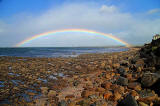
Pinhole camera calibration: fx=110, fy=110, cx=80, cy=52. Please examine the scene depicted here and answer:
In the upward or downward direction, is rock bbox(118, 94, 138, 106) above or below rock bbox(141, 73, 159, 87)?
below

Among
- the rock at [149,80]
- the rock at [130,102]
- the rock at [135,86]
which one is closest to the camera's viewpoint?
the rock at [130,102]

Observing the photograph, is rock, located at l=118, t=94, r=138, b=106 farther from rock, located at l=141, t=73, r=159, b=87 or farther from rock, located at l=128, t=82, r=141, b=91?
rock, located at l=141, t=73, r=159, b=87

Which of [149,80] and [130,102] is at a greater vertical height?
[149,80]

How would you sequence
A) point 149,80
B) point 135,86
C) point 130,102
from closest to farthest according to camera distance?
point 130,102
point 149,80
point 135,86

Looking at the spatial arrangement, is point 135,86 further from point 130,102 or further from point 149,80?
point 130,102

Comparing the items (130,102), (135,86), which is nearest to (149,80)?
(135,86)

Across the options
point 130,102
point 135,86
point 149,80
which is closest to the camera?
point 130,102

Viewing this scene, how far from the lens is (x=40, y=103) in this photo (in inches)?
188

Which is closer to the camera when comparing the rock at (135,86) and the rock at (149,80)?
the rock at (149,80)

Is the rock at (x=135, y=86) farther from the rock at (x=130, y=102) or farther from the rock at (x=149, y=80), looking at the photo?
the rock at (x=130, y=102)

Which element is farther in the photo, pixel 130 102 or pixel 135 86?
pixel 135 86

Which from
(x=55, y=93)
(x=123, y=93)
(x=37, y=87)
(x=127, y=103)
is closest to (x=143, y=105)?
(x=127, y=103)

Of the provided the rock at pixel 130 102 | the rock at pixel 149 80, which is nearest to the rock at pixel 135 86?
the rock at pixel 149 80

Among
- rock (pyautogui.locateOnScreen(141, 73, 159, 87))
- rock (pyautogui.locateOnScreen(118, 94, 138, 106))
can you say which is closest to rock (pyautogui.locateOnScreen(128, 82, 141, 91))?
rock (pyautogui.locateOnScreen(141, 73, 159, 87))
